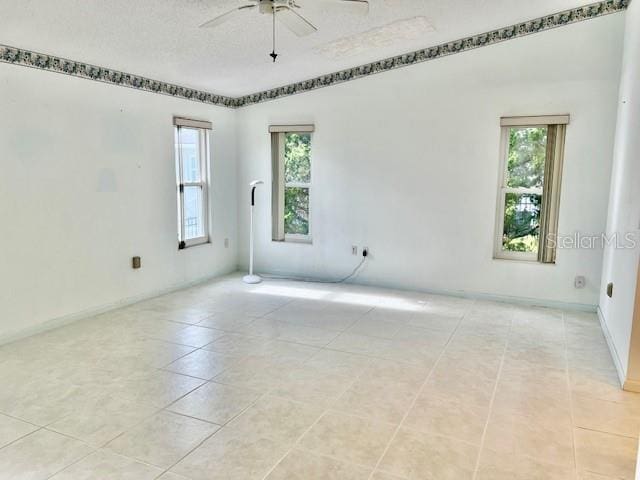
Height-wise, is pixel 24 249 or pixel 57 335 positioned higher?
pixel 24 249

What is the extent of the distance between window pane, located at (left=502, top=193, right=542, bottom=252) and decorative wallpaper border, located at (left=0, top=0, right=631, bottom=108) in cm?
156

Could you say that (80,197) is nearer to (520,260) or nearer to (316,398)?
(316,398)

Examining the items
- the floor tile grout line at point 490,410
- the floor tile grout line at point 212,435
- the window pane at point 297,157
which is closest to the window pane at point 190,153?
the window pane at point 297,157

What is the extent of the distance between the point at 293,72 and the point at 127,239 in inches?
95.4

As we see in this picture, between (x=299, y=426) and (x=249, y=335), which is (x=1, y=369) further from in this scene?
(x=299, y=426)

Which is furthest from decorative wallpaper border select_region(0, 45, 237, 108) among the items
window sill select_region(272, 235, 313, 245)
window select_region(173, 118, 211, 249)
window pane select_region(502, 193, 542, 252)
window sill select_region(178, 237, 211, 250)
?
window pane select_region(502, 193, 542, 252)

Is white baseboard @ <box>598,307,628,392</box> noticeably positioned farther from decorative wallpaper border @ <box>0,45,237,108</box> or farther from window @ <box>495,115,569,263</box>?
decorative wallpaper border @ <box>0,45,237,108</box>

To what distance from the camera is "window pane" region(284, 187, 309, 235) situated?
18.9 feet

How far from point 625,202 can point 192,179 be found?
422cm

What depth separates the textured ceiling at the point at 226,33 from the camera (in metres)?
2.99

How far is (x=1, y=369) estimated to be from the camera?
122 inches

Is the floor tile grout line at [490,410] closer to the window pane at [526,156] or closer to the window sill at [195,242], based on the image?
the window pane at [526,156]

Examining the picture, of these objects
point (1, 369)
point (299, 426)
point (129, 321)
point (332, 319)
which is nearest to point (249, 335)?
point (332, 319)

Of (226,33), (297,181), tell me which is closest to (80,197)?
(226,33)
